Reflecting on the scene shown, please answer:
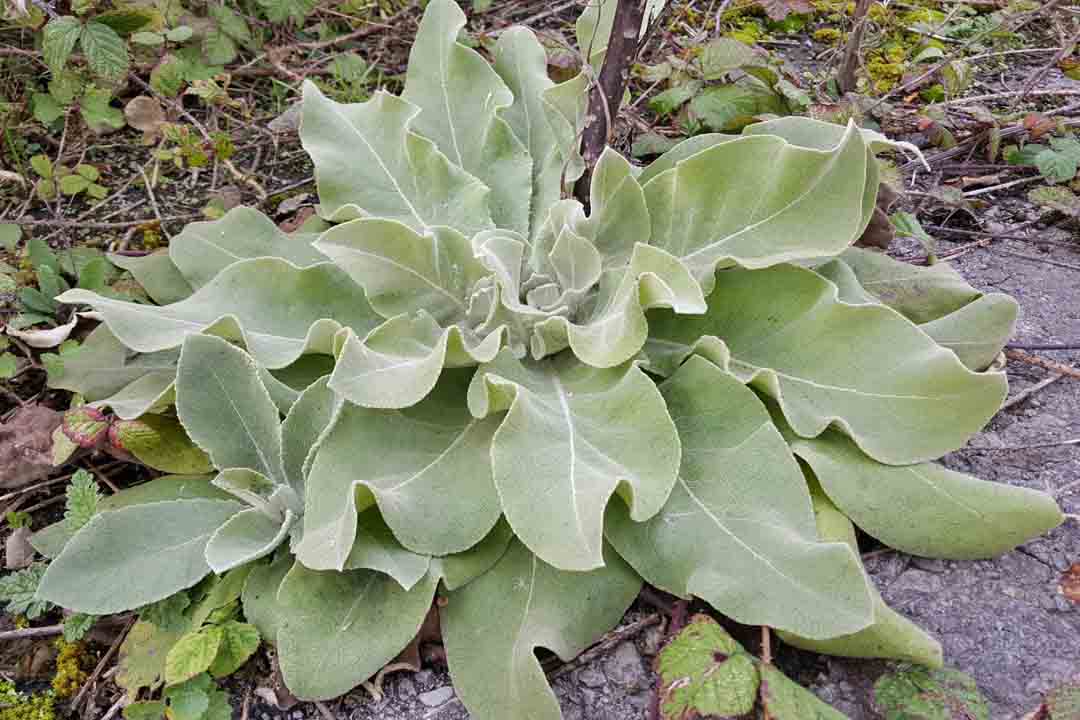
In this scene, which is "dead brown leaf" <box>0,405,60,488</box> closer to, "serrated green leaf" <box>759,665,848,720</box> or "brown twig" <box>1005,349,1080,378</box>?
"serrated green leaf" <box>759,665,848,720</box>

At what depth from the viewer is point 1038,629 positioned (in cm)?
155

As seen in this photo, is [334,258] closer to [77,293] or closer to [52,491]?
[77,293]

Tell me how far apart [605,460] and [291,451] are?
626mm

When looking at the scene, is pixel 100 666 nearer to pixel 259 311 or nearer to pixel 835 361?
pixel 259 311

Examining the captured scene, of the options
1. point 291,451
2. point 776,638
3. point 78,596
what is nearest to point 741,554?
point 776,638

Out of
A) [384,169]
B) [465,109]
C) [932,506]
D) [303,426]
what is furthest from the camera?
[465,109]

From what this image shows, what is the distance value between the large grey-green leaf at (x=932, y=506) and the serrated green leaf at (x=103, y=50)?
2033 millimetres

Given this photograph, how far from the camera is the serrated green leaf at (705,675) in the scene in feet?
4.48

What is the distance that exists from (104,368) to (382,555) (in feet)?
3.00

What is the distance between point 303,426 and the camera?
5.74 feet

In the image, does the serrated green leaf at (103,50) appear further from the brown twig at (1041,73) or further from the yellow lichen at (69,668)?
the brown twig at (1041,73)

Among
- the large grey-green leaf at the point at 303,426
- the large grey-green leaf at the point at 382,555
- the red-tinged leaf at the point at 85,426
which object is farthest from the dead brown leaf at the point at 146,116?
the large grey-green leaf at the point at 382,555

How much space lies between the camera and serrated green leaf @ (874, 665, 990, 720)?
1.39 m

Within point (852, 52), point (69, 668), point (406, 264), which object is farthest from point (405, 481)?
point (852, 52)
